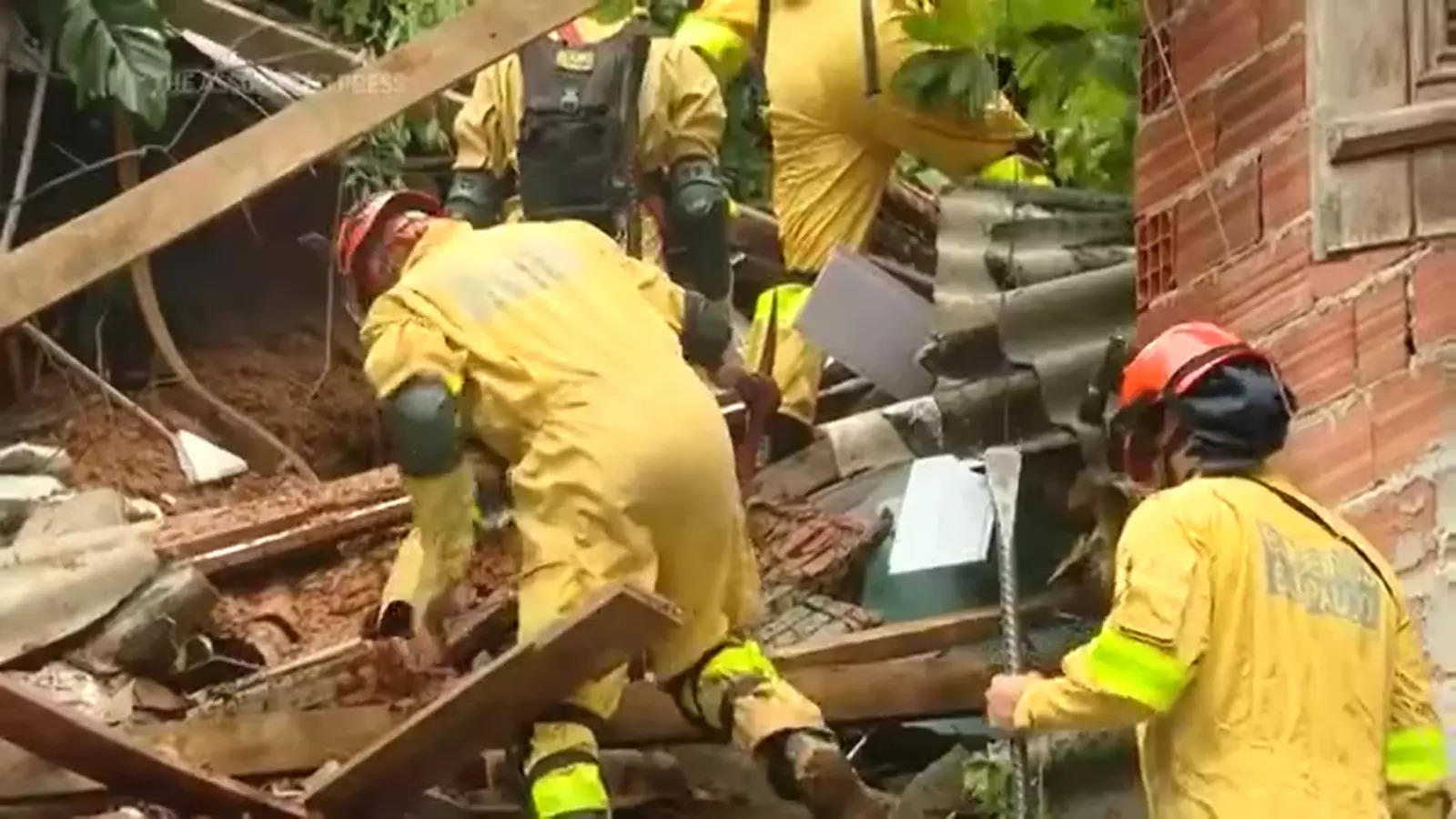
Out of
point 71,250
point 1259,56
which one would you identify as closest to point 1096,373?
point 1259,56

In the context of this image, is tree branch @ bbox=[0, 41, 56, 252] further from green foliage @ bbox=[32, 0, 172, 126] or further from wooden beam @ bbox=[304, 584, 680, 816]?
wooden beam @ bbox=[304, 584, 680, 816]

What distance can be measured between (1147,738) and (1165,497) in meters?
A: 0.39

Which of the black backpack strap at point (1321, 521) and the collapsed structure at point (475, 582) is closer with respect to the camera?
the black backpack strap at point (1321, 521)

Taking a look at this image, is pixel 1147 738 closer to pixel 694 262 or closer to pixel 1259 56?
pixel 1259 56

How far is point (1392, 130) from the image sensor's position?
14.5 ft

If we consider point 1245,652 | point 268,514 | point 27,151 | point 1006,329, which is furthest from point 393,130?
point 1245,652

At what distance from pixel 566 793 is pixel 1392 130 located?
6.12 ft

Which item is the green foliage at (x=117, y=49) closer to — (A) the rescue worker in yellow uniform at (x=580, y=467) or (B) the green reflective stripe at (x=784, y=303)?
(B) the green reflective stripe at (x=784, y=303)

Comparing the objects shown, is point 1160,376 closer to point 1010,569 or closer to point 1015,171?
point 1010,569

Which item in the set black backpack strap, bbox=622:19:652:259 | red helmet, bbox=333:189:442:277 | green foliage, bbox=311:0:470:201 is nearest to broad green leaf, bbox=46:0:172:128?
green foliage, bbox=311:0:470:201

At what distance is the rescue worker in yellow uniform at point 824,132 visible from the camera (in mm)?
7023

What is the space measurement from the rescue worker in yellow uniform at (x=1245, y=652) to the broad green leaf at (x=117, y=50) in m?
4.33

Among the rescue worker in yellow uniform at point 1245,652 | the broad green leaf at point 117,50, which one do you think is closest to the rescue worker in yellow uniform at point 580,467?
the rescue worker in yellow uniform at point 1245,652

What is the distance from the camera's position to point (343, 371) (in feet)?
28.2
